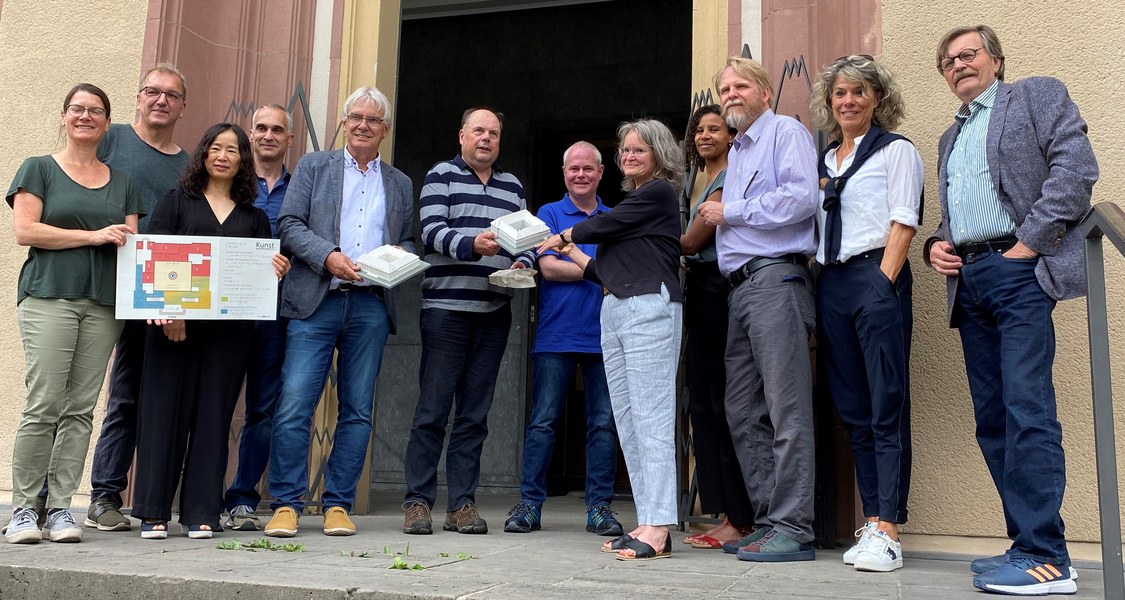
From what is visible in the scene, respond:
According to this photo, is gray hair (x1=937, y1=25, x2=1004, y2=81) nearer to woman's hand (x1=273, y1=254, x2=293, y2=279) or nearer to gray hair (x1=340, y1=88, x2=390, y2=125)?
gray hair (x1=340, y1=88, x2=390, y2=125)

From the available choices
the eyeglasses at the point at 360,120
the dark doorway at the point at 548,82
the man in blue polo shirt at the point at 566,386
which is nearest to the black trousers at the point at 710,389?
the man in blue polo shirt at the point at 566,386

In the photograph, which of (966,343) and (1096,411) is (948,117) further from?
(1096,411)

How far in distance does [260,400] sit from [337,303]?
66 cm

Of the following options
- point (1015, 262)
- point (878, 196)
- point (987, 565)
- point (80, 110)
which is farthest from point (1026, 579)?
point (80, 110)

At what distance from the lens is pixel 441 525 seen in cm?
470

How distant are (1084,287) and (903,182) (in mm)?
723

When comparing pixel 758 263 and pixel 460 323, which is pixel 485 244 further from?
pixel 758 263

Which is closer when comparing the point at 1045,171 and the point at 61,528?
the point at 1045,171

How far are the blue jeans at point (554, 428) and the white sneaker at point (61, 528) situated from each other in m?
1.88

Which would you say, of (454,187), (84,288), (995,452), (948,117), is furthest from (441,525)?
(948,117)

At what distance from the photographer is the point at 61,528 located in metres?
3.66

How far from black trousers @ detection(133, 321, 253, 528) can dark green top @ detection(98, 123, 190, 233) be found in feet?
2.57

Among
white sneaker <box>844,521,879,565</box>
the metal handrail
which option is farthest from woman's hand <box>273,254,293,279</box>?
the metal handrail

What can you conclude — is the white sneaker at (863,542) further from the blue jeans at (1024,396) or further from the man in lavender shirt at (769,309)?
the blue jeans at (1024,396)
